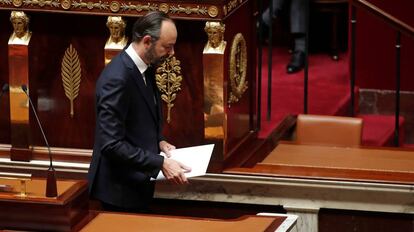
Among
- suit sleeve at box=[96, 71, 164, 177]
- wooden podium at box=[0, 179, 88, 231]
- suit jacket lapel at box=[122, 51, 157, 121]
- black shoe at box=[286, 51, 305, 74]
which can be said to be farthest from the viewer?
black shoe at box=[286, 51, 305, 74]

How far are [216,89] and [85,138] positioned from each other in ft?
2.58

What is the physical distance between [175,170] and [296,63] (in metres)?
3.74

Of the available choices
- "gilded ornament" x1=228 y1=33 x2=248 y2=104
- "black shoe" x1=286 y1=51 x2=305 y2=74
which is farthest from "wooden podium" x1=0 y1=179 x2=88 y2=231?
"black shoe" x1=286 y1=51 x2=305 y2=74

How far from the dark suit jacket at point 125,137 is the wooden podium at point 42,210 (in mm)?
387

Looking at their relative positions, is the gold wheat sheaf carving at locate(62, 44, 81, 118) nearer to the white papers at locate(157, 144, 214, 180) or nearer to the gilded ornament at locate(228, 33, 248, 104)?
the gilded ornament at locate(228, 33, 248, 104)

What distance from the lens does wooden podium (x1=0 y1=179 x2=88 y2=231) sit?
468 cm

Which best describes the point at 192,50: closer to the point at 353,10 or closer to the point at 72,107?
the point at 72,107

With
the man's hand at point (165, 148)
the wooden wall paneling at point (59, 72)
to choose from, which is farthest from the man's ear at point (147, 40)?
the wooden wall paneling at point (59, 72)

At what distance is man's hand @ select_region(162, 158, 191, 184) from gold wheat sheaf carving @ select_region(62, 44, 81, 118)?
3.57ft

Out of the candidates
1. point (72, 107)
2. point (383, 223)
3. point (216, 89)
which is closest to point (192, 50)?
point (216, 89)

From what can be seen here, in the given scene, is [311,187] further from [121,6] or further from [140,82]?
[121,6]

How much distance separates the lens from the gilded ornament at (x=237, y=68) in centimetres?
607

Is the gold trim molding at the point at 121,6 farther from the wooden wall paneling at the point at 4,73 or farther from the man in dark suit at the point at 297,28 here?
the man in dark suit at the point at 297,28

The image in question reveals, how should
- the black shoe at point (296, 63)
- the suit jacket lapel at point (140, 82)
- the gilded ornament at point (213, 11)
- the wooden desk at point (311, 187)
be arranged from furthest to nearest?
the black shoe at point (296, 63) → the wooden desk at point (311, 187) → the gilded ornament at point (213, 11) → the suit jacket lapel at point (140, 82)
